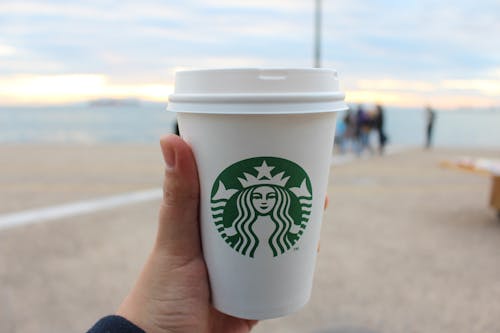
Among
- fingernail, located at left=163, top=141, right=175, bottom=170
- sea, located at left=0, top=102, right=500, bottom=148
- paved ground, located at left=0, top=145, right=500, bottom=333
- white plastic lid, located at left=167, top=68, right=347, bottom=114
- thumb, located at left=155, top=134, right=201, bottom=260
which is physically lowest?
sea, located at left=0, top=102, right=500, bottom=148

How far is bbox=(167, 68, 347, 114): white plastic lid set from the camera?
143cm

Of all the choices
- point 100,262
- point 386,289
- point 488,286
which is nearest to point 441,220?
point 488,286

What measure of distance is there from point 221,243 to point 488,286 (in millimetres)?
3764

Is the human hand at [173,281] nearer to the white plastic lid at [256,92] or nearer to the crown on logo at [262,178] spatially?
the crown on logo at [262,178]

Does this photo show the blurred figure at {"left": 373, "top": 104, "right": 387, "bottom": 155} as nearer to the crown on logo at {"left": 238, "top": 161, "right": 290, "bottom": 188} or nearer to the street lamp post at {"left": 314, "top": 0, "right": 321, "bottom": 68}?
the street lamp post at {"left": 314, "top": 0, "right": 321, "bottom": 68}

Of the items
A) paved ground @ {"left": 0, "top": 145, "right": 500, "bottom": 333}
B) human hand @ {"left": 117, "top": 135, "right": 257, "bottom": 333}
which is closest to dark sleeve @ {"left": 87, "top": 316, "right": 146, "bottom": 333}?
human hand @ {"left": 117, "top": 135, "right": 257, "bottom": 333}

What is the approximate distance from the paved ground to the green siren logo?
2311mm

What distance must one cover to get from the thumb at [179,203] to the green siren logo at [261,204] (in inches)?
3.5

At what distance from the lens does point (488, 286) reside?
14.4ft

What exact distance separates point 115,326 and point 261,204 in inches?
26.2

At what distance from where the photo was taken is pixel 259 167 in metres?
1.47

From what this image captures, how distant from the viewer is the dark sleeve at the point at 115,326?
63.0 inches

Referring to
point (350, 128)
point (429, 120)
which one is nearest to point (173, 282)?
point (350, 128)

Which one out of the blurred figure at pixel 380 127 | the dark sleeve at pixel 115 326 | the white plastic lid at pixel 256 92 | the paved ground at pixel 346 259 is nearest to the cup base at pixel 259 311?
the dark sleeve at pixel 115 326
